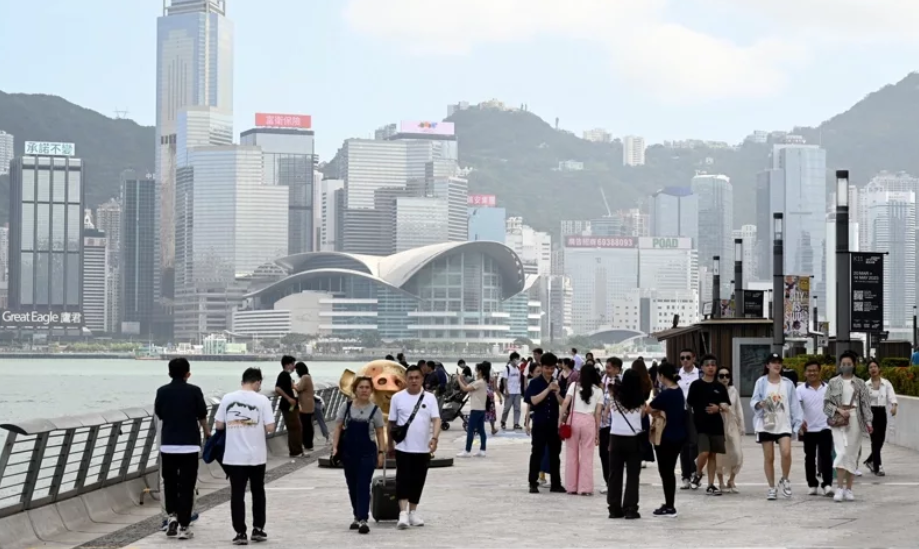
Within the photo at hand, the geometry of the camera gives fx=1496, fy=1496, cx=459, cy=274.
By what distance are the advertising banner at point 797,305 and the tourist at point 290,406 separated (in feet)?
46.3

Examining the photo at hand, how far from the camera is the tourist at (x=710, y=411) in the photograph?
17.6 m

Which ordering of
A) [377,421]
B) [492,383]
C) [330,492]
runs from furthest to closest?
[492,383]
[330,492]
[377,421]

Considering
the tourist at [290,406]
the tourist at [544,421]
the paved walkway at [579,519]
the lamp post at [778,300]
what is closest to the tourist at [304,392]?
the tourist at [290,406]

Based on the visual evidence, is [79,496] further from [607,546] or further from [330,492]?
[607,546]

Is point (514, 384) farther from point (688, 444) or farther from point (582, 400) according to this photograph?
point (582, 400)

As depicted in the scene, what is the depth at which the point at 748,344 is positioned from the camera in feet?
95.0

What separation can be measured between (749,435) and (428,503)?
14.2m

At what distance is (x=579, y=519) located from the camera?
601 inches

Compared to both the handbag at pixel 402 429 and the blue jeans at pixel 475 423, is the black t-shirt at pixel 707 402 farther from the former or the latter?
the blue jeans at pixel 475 423

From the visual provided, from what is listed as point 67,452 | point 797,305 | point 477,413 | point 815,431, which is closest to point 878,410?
point 815,431

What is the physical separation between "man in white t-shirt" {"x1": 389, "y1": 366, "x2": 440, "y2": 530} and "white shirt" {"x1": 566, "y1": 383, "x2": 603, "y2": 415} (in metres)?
3.20

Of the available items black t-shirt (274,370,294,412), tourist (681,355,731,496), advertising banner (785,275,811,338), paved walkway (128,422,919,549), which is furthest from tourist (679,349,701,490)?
advertising banner (785,275,811,338)

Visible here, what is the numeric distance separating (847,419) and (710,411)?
5.11 feet

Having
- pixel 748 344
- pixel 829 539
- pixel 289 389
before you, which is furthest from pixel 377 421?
pixel 748 344
